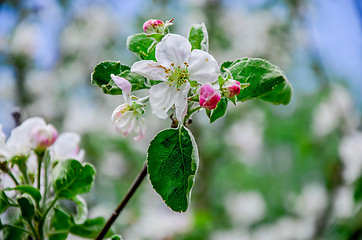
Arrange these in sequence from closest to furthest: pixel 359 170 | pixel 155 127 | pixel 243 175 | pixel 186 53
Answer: pixel 186 53
pixel 359 170
pixel 155 127
pixel 243 175

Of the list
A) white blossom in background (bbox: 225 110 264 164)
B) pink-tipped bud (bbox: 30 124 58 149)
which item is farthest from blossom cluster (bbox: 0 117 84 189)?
white blossom in background (bbox: 225 110 264 164)

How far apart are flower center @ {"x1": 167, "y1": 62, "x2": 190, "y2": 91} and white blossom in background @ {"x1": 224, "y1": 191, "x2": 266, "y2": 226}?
2727 mm

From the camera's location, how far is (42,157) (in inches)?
24.3

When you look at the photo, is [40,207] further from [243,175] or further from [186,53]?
[243,175]

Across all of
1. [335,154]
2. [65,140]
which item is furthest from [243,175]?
[65,140]

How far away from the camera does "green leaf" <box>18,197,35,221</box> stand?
1.75ft

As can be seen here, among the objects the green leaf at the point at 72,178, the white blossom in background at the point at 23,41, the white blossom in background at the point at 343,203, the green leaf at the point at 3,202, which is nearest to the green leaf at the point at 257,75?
the green leaf at the point at 72,178

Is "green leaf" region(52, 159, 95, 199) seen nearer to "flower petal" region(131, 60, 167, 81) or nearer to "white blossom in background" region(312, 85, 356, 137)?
"flower petal" region(131, 60, 167, 81)

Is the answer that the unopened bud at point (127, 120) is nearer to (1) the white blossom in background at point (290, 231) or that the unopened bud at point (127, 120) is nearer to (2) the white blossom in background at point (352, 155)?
(2) the white blossom in background at point (352, 155)

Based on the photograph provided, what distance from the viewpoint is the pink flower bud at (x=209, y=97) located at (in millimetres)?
474

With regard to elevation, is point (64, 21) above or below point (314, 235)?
above

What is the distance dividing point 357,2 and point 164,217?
144 cm

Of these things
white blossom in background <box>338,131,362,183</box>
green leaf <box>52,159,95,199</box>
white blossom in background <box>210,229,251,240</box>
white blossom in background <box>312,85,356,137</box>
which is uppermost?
white blossom in background <box>312,85,356,137</box>

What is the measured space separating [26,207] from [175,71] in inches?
10.8
